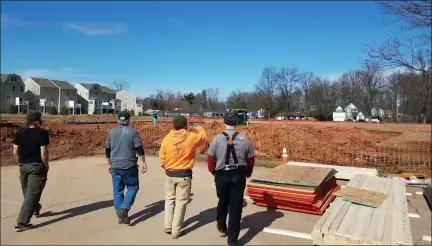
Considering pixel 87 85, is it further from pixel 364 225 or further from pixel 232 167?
pixel 364 225

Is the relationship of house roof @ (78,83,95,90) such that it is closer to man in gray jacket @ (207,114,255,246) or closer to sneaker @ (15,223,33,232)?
sneaker @ (15,223,33,232)

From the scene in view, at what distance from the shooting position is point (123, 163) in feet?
18.6

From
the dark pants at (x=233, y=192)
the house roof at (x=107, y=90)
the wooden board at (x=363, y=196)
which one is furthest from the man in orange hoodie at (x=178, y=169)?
the house roof at (x=107, y=90)

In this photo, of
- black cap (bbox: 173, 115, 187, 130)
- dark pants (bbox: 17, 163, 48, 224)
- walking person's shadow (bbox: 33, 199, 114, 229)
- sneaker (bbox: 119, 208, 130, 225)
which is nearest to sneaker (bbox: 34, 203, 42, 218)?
walking person's shadow (bbox: 33, 199, 114, 229)

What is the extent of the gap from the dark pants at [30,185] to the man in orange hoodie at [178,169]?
211 cm

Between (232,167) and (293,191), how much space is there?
7.40ft

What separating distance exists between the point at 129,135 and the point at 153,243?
1.83 metres

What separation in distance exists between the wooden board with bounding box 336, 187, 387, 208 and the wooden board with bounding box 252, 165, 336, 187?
52 cm

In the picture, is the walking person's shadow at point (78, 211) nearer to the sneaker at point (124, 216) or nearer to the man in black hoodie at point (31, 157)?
the man in black hoodie at point (31, 157)

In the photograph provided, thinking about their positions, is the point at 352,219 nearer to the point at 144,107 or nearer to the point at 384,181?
the point at 384,181

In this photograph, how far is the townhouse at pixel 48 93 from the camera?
80.8m

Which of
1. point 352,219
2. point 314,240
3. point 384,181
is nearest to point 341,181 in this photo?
point 384,181

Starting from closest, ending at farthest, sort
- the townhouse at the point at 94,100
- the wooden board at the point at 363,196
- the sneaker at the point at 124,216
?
the sneaker at the point at 124,216
the wooden board at the point at 363,196
the townhouse at the point at 94,100

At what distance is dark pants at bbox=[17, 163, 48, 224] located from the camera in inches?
208
